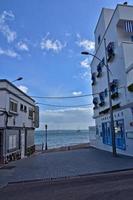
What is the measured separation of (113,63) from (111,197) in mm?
16379

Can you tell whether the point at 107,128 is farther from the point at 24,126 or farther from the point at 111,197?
the point at 111,197

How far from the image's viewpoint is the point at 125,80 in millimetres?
18609

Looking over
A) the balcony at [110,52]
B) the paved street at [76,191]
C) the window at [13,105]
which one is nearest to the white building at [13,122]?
the window at [13,105]

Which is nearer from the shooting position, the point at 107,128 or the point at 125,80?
the point at 125,80

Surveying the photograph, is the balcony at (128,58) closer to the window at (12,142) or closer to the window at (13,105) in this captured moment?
the window at (13,105)

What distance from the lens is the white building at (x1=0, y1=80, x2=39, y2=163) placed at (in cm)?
1927

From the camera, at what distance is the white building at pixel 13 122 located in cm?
1927

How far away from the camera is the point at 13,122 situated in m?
22.1

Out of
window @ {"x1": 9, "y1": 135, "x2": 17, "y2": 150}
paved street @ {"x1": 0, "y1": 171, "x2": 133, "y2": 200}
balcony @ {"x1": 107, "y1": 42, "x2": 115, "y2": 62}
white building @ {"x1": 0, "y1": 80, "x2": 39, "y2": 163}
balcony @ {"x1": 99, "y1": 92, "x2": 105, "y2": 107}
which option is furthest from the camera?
balcony @ {"x1": 99, "y1": 92, "x2": 105, "y2": 107}

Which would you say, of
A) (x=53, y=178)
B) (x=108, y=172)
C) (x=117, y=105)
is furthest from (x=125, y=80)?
(x=53, y=178)

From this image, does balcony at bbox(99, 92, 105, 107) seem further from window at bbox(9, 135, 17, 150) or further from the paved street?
the paved street

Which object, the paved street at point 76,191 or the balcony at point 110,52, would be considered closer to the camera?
the paved street at point 76,191

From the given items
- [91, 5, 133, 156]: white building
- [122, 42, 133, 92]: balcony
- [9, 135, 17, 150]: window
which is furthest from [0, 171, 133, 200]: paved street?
[9, 135, 17, 150]: window

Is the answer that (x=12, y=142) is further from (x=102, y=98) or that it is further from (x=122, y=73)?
(x=122, y=73)
